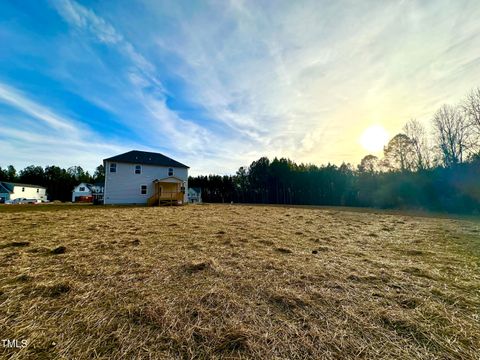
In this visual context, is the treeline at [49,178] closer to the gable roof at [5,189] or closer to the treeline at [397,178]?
the gable roof at [5,189]

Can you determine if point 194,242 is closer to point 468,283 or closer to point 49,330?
point 49,330

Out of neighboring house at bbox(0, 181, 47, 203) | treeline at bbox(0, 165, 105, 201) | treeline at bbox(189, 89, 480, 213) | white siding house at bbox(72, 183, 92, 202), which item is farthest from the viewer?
treeline at bbox(0, 165, 105, 201)

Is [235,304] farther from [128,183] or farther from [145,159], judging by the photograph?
[145,159]

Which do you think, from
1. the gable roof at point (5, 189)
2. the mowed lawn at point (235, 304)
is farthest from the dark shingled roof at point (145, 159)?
the gable roof at point (5, 189)

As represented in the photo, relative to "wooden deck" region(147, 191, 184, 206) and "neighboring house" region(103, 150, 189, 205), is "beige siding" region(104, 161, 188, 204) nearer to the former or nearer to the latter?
"neighboring house" region(103, 150, 189, 205)

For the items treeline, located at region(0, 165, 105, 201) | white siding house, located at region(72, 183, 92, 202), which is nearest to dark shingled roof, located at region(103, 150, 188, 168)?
white siding house, located at region(72, 183, 92, 202)

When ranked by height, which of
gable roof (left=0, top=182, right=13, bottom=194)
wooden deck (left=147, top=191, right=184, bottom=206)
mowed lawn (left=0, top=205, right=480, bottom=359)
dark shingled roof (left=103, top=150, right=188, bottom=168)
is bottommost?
mowed lawn (left=0, top=205, right=480, bottom=359)

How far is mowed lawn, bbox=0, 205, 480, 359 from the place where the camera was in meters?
1.59

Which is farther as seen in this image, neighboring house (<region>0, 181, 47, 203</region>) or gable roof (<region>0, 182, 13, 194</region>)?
gable roof (<region>0, 182, 13, 194</region>)

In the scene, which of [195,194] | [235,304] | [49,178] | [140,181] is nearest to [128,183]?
[140,181]

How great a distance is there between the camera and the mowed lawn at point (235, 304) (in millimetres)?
1587

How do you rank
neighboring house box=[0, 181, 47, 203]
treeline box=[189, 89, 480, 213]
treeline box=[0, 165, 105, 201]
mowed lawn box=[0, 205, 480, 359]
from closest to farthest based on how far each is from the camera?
mowed lawn box=[0, 205, 480, 359]
treeline box=[189, 89, 480, 213]
neighboring house box=[0, 181, 47, 203]
treeline box=[0, 165, 105, 201]

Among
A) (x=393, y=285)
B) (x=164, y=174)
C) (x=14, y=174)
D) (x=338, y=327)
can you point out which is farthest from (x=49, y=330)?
(x=14, y=174)

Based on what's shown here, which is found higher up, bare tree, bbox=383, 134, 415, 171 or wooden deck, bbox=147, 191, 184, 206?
bare tree, bbox=383, 134, 415, 171
